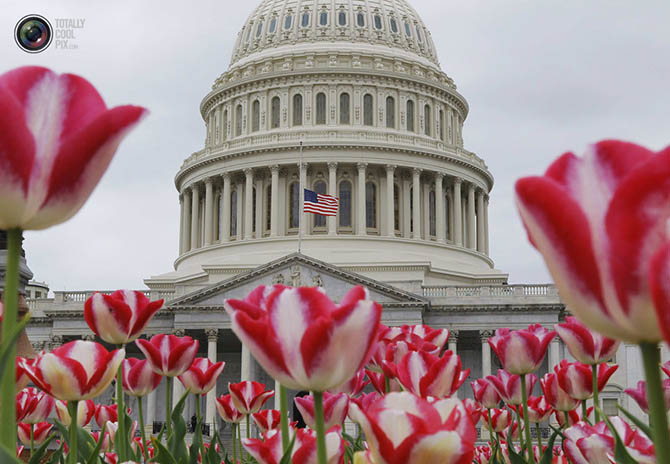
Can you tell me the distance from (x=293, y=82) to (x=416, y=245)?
19764 millimetres

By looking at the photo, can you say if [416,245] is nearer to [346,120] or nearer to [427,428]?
[346,120]

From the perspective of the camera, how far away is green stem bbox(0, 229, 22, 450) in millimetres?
2025

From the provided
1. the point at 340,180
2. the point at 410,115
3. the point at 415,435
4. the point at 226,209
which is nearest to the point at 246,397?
the point at 415,435

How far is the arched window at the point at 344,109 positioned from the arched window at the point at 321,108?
159cm

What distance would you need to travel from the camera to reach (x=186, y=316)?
6341cm

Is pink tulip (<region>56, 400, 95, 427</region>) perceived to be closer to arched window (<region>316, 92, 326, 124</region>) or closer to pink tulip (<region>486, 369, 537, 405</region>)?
pink tulip (<region>486, 369, 537, 405</region>)

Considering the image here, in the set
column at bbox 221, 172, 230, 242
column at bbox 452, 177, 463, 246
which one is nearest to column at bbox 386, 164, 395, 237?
column at bbox 452, 177, 463, 246

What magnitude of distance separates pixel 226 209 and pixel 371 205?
13.1 meters

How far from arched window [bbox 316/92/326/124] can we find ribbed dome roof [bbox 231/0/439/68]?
508cm

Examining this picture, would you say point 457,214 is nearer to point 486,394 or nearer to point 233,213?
point 233,213

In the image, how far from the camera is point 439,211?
80688 millimetres

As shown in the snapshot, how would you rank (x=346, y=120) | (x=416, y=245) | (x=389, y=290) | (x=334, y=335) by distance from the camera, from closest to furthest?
(x=334, y=335)
(x=389, y=290)
(x=416, y=245)
(x=346, y=120)

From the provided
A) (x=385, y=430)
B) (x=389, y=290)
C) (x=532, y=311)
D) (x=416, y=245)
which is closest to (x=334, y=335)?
(x=385, y=430)

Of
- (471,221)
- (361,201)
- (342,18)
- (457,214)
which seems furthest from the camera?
(342,18)
